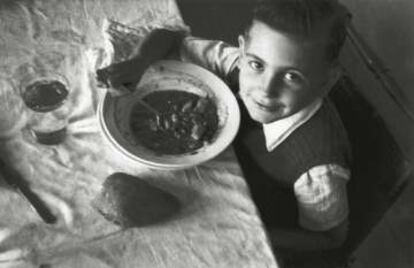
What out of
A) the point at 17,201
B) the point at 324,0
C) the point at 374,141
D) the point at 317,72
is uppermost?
the point at 324,0

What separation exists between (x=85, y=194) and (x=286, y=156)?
445 millimetres

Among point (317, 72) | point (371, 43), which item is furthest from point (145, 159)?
point (371, 43)

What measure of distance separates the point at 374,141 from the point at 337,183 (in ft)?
0.45

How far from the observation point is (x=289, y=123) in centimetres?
116

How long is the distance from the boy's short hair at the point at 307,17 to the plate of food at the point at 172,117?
0.22 meters

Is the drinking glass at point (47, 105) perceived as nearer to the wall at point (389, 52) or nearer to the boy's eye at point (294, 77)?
the boy's eye at point (294, 77)

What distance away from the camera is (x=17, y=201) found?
3.31 ft

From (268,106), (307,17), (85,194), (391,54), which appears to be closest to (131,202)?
(85,194)

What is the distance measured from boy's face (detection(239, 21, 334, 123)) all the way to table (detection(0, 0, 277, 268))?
0.14 m

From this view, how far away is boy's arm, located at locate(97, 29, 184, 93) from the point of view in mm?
1138

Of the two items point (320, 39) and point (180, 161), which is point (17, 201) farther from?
point (320, 39)

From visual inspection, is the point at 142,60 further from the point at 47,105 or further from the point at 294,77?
the point at 294,77

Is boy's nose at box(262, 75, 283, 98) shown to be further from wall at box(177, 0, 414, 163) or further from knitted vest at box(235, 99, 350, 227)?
wall at box(177, 0, 414, 163)

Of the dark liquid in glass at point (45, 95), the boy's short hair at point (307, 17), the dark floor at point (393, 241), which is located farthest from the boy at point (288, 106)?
the dark floor at point (393, 241)
